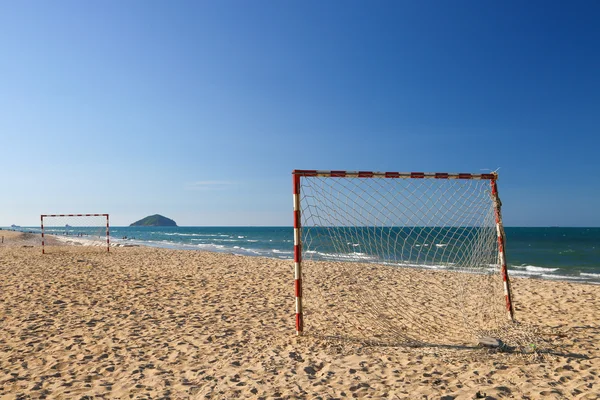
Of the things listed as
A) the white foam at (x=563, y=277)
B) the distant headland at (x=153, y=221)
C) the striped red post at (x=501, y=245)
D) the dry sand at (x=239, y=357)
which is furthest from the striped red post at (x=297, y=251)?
the distant headland at (x=153, y=221)

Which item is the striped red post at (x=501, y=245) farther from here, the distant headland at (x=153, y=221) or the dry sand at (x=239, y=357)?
the distant headland at (x=153, y=221)

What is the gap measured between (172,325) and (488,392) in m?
4.82

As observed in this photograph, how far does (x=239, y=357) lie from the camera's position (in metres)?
4.71

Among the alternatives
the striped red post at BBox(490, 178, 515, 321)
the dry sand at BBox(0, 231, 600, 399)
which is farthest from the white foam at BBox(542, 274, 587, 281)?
the striped red post at BBox(490, 178, 515, 321)

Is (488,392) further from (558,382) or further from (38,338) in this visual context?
(38,338)

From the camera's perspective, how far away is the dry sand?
377cm

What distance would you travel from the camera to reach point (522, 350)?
4.75m

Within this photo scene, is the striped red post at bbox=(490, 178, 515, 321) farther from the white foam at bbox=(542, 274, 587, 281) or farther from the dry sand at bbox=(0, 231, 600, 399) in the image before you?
the white foam at bbox=(542, 274, 587, 281)

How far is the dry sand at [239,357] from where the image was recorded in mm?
3773

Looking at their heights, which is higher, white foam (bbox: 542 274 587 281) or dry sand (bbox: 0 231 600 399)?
dry sand (bbox: 0 231 600 399)

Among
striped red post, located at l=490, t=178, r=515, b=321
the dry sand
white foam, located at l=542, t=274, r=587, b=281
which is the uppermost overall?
striped red post, located at l=490, t=178, r=515, b=321

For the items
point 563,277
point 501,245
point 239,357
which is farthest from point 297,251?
point 563,277

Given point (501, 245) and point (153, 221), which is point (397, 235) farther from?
point (153, 221)

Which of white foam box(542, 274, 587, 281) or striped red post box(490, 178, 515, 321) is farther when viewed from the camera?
white foam box(542, 274, 587, 281)
